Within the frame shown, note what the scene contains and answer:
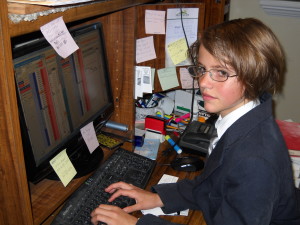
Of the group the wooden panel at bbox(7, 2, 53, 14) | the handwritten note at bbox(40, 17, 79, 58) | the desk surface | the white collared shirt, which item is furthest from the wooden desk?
the wooden panel at bbox(7, 2, 53, 14)

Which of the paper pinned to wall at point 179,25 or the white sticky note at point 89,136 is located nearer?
the white sticky note at point 89,136

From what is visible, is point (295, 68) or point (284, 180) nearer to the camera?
point (284, 180)

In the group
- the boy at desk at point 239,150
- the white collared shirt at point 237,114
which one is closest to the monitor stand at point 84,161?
the boy at desk at point 239,150

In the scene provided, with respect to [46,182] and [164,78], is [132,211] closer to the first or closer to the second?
[46,182]

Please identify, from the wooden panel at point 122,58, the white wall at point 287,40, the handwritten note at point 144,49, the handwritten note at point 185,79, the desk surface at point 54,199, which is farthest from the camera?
the white wall at point 287,40

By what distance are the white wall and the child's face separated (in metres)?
1.19

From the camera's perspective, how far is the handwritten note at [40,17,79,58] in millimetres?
765

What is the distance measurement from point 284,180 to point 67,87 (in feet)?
2.20

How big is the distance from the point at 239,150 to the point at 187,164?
1.27 feet

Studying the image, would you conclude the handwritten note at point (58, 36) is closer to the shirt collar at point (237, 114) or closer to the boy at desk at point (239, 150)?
the boy at desk at point (239, 150)

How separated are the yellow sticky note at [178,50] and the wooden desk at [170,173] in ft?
1.15

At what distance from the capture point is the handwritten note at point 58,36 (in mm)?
765

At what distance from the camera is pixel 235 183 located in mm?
862

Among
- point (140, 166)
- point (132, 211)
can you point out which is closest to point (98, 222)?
point (132, 211)
